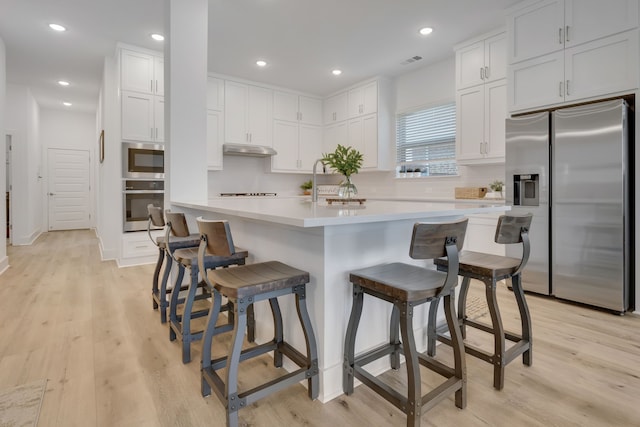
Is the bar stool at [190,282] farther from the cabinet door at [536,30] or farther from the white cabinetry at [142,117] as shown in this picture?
the cabinet door at [536,30]

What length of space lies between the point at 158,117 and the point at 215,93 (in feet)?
3.46

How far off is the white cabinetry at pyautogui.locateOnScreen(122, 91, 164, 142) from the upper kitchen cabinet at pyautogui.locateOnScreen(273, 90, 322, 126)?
1922 mm

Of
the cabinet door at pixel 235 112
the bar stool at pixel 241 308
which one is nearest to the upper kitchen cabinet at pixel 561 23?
the bar stool at pixel 241 308

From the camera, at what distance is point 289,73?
17.2ft

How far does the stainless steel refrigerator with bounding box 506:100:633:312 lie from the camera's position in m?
2.73

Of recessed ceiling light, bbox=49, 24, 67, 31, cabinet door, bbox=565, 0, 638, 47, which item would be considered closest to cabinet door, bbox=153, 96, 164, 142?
recessed ceiling light, bbox=49, 24, 67, 31

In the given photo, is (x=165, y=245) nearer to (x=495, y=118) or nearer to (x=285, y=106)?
(x=495, y=118)

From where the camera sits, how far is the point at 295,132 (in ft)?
20.0

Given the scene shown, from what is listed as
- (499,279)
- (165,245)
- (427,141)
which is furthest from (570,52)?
(165,245)

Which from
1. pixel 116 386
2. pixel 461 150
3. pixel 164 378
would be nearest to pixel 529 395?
pixel 164 378

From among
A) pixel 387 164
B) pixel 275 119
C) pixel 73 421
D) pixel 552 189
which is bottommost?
pixel 73 421

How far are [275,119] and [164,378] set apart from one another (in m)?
4.74

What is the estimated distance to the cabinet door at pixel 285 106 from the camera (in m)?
5.87

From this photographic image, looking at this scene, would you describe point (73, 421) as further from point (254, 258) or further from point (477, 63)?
point (477, 63)
